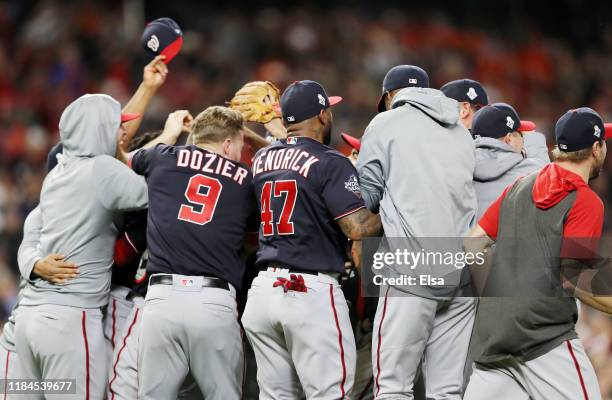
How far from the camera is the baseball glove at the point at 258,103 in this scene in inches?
229

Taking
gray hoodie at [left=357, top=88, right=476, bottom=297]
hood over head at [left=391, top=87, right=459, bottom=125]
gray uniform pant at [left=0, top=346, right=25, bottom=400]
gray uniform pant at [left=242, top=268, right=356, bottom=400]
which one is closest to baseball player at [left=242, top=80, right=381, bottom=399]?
gray uniform pant at [left=242, top=268, right=356, bottom=400]

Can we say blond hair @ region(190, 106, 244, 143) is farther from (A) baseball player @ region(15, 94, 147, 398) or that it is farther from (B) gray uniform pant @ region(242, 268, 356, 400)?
(B) gray uniform pant @ region(242, 268, 356, 400)

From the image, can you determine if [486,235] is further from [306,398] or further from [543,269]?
[306,398]

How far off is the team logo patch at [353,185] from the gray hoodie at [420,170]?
32mm

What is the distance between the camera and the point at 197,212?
5188 millimetres

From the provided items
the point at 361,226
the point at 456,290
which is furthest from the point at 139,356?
the point at 456,290

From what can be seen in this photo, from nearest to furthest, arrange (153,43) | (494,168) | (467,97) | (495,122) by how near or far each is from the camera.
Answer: (494,168) → (495,122) → (467,97) → (153,43)

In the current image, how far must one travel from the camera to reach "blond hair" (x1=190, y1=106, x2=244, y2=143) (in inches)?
210

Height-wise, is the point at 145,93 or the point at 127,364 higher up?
the point at 145,93

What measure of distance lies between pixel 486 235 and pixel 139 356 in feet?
6.42

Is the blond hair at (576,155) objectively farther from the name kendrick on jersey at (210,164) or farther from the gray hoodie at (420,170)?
the name kendrick on jersey at (210,164)

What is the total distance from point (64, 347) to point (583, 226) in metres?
2.82

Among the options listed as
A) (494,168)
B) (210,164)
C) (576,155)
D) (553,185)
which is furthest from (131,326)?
(576,155)

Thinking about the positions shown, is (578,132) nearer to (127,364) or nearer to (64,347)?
(127,364)
